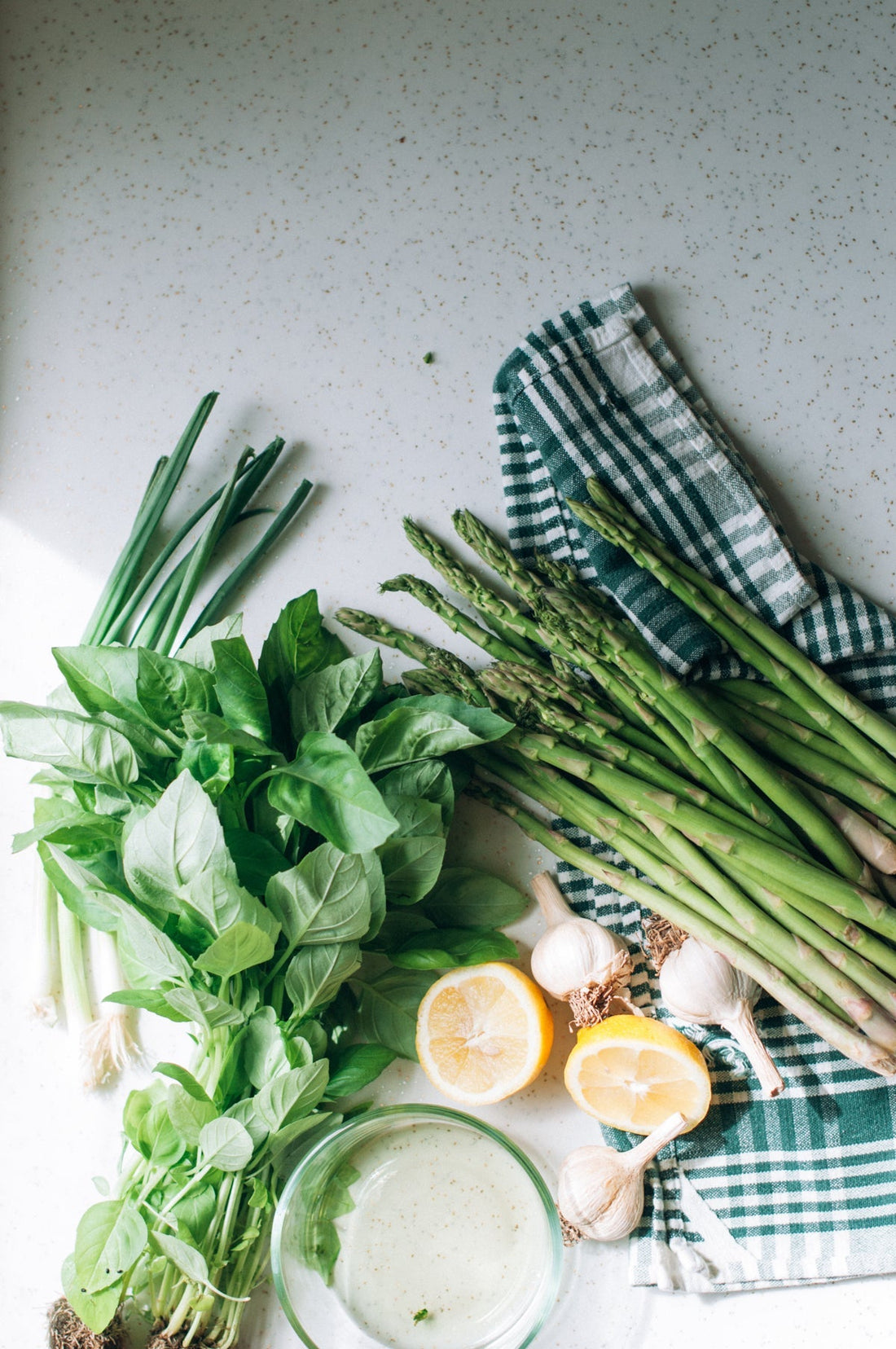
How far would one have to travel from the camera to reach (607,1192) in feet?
3.89

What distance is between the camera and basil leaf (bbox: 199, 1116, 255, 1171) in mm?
1092

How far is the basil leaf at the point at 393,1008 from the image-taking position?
1.24 metres

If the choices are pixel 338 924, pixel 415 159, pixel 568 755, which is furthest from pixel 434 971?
pixel 415 159

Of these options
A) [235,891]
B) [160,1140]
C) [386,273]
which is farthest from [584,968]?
[386,273]

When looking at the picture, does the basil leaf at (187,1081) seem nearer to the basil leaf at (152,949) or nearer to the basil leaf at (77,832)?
the basil leaf at (152,949)

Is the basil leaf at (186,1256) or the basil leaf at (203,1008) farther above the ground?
the basil leaf at (203,1008)

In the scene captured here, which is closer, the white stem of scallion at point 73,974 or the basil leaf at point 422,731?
the basil leaf at point 422,731

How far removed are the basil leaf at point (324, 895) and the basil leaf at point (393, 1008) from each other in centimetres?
19

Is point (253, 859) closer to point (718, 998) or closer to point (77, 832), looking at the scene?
point (77, 832)

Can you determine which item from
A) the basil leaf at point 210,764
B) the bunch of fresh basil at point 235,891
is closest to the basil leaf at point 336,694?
the bunch of fresh basil at point 235,891

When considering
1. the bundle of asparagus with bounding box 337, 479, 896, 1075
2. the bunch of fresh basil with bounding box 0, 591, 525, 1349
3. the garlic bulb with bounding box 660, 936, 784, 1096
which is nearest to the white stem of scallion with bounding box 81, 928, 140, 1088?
the bunch of fresh basil with bounding box 0, 591, 525, 1349

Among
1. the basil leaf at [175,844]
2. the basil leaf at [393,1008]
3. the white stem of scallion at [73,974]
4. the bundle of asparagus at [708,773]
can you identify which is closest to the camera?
the basil leaf at [175,844]

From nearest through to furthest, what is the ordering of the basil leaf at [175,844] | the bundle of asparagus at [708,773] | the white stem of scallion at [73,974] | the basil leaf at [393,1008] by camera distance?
the basil leaf at [175,844]
the bundle of asparagus at [708,773]
the basil leaf at [393,1008]
the white stem of scallion at [73,974]

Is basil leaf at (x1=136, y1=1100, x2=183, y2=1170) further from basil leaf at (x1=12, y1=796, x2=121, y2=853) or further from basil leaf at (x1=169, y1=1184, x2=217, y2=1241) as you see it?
basil leaf at (x1=12, y1=796, x2=121, y2=853)
